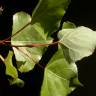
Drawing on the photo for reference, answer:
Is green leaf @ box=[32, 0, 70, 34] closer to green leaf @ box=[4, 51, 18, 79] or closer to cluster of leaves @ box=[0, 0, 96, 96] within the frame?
cluster of leaves @ box=[0, 0, 96, 96]

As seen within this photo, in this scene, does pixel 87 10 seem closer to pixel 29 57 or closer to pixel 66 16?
pixel 66 16

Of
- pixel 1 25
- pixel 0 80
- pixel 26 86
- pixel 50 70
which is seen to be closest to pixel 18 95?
pixel 26 86

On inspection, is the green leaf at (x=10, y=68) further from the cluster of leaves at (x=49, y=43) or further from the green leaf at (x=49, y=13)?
the green leaf at (x=49, y=13)

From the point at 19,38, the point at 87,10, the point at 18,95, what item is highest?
the point at 19,38

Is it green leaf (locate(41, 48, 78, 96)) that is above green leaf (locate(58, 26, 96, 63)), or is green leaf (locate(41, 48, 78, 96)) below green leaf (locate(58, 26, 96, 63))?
below

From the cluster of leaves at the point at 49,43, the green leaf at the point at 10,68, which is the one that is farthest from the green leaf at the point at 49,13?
the green leaf at the point at 10,68

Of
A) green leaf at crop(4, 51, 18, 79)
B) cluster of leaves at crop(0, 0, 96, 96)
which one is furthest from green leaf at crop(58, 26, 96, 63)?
green leaf at crop(4, 51, 18, 79)
